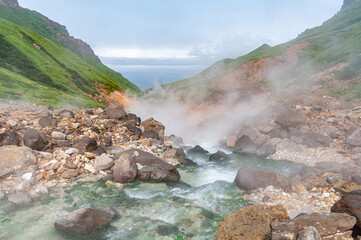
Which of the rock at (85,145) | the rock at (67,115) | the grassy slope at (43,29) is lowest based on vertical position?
the rock at (85,145)

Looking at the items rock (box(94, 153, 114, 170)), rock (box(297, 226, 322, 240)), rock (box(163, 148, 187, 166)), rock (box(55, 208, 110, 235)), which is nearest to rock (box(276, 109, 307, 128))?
rock (box(163, 148, 187, 166))

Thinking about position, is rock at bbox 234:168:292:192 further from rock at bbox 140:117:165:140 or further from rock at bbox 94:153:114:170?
rock at bbox 140:117:165:140

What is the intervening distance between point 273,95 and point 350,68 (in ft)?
45.1

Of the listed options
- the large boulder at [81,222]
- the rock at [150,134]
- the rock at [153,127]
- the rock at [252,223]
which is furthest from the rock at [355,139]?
the large boulder at [81,222]

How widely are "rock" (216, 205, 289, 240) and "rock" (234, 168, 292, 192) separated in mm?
6317

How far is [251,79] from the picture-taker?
5938 cm

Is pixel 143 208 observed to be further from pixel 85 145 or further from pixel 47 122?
pixel 47 122

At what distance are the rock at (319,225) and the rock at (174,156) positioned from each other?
51.0 feet

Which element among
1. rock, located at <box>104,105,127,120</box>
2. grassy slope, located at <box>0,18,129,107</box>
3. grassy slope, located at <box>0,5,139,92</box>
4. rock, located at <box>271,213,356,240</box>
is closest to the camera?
rock, located at <box>271,213,356,240</box>

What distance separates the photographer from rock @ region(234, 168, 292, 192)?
17017mm

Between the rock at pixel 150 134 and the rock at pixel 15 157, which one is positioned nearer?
the rock at pixel 15 157

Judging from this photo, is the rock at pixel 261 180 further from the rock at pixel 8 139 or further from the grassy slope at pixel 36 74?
the grassy slope at pixel 36 74

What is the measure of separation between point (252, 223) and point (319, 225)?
8.93ft

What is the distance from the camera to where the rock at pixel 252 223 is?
10.0m
